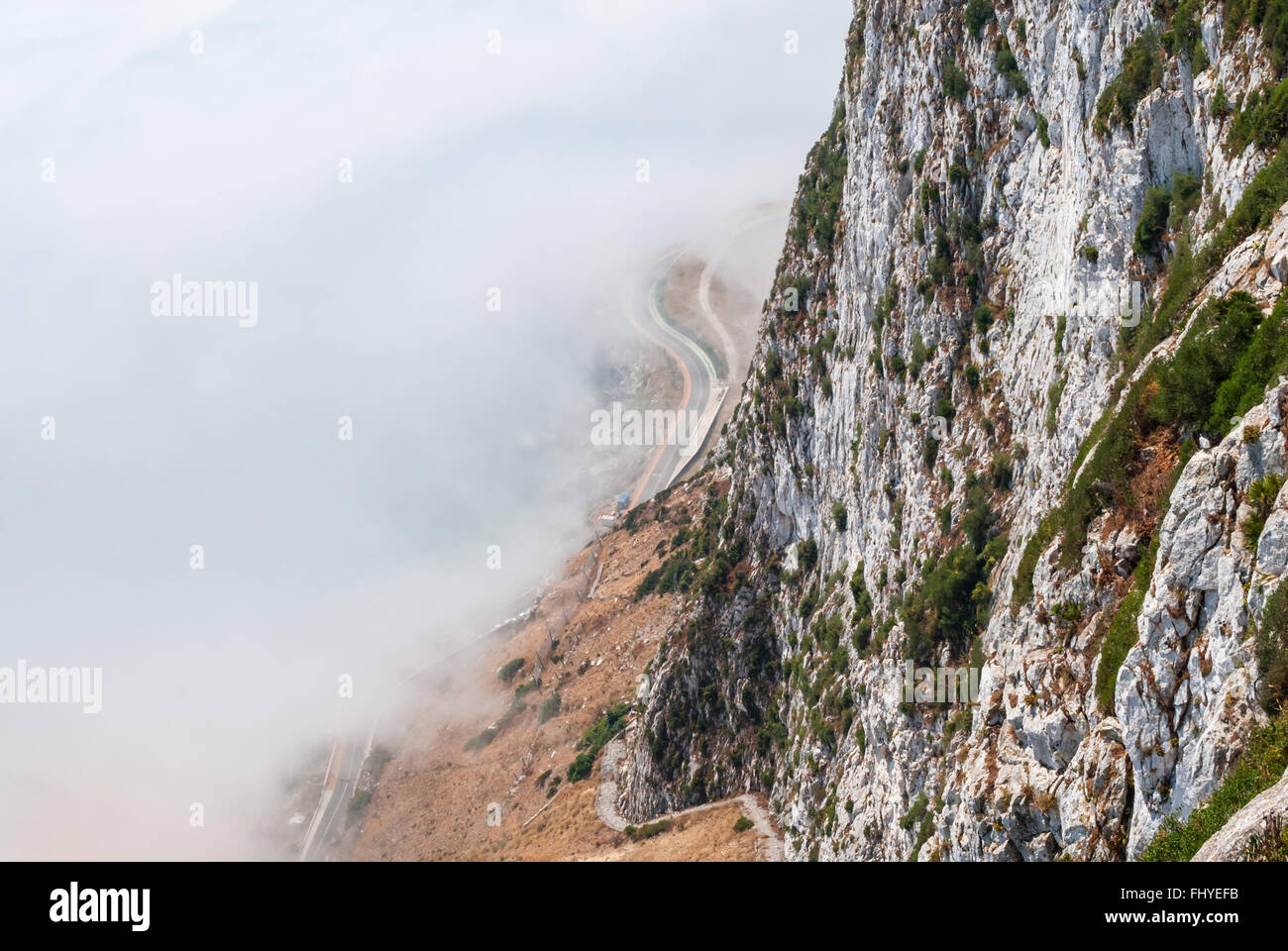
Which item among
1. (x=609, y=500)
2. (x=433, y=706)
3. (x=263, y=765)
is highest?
(x=609, y=500)

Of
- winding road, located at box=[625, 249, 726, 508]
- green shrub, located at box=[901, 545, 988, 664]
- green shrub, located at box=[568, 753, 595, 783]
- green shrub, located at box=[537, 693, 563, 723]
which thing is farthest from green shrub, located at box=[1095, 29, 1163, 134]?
winding road, located at box=[625, 249, 726, 508]

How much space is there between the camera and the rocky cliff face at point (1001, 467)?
63.0ft

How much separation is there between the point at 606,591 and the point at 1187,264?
98868mm

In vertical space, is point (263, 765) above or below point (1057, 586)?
below

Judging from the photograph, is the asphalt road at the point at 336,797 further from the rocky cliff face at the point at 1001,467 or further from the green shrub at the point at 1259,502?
the green shrub at the point at 1259,502

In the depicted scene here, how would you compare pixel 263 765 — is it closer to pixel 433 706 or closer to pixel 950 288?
pixel 433 706

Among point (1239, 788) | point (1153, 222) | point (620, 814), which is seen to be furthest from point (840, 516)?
point (1239, 788)

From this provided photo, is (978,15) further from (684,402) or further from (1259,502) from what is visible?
(684,402)

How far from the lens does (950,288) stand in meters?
47.7

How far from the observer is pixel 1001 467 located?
40000mm

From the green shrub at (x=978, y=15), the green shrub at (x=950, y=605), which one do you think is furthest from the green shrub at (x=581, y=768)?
the green shrub at (x=978, y=15)
